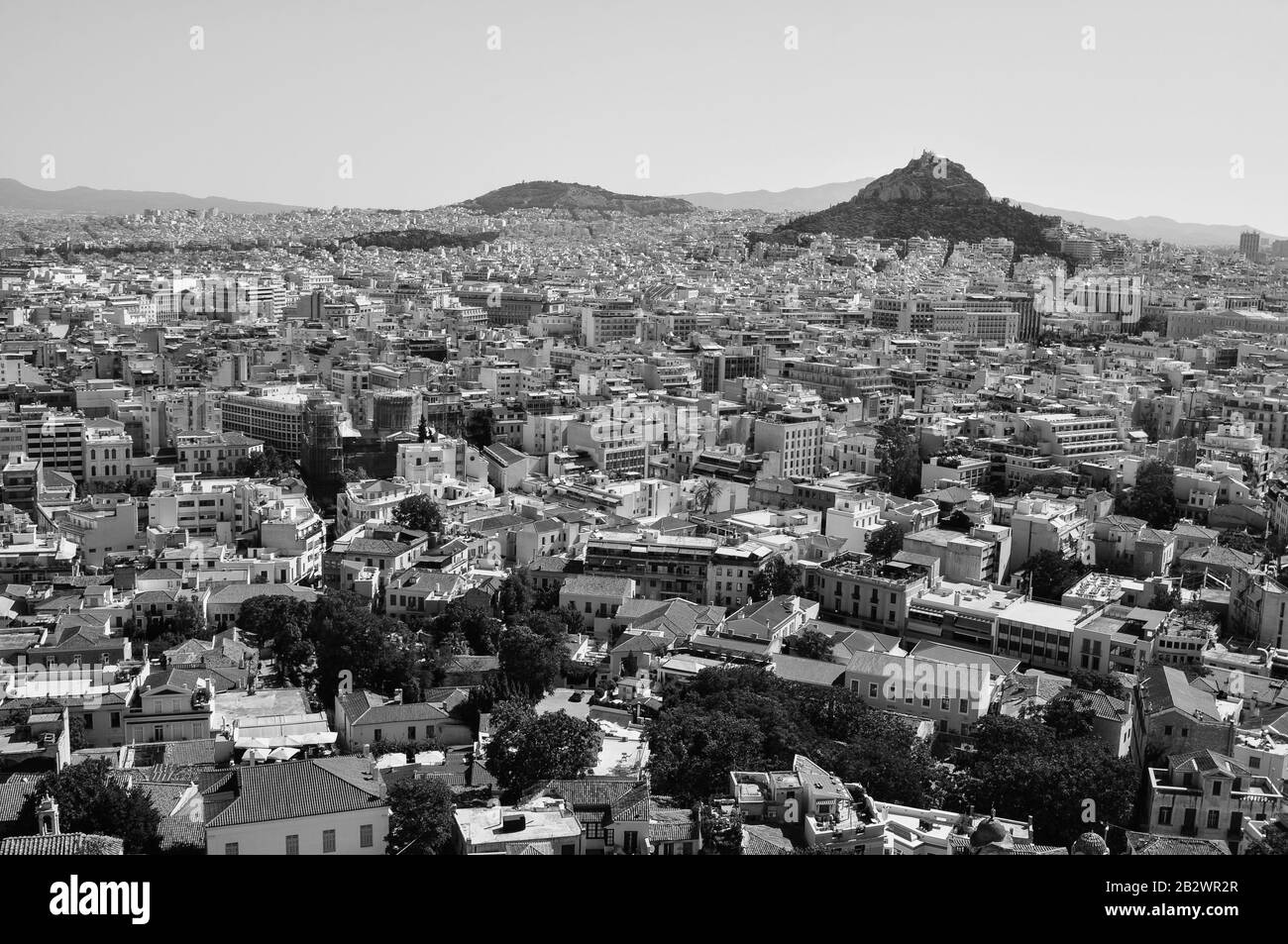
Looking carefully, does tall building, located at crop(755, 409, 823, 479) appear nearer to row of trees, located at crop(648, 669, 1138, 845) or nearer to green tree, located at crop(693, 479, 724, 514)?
green tree, located at crop(693, 479, 724, 514)

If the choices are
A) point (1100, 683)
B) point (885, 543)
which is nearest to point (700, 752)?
point (1100, 683)

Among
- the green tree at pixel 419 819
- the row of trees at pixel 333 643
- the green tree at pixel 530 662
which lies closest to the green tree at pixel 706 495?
the row of trees at pixel 333 643

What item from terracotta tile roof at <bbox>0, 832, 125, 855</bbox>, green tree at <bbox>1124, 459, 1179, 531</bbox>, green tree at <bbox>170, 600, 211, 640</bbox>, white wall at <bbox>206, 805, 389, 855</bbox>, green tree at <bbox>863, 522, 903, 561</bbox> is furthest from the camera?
green tree at <bbox>1124, 459, 1179, 531</bbox>

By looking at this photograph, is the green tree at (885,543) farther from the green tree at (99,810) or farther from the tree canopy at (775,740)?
the green tree at (99,810)

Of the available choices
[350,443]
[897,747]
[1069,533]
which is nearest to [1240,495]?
[1069,533]

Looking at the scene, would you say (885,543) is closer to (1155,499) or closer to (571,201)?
(1155,499)

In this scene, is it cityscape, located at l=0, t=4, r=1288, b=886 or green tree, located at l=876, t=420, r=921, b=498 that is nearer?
cityscape, located at l=0, t=4, r=1288, b=886

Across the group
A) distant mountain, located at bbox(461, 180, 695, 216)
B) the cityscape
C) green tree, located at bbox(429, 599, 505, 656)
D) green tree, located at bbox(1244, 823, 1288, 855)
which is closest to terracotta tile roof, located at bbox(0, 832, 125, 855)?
the cityscape
